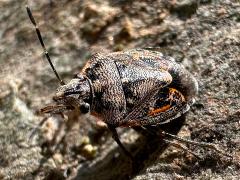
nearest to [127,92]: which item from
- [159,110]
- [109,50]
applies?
[159,110]

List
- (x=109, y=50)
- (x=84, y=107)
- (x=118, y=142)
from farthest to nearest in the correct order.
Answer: (x=109, y=50) → (x=118, y=142) → (x=84, y=107)

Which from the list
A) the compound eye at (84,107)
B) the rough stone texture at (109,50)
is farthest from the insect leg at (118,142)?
the compound eye at (84,107)

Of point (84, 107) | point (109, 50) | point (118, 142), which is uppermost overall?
point (84, 107)

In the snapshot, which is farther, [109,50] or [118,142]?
[109,50]

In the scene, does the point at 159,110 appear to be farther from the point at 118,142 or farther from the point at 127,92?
the point at 118,142

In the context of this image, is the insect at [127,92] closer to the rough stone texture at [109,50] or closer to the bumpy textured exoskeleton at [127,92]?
the bumpy textured exoskeleton at [127,92]

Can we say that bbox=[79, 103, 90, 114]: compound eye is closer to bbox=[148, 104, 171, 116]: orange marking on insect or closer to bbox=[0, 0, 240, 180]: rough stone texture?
bbox=[148, 104, 171, 116]: orange marking on insect

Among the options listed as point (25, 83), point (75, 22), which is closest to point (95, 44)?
point (75, 22)
